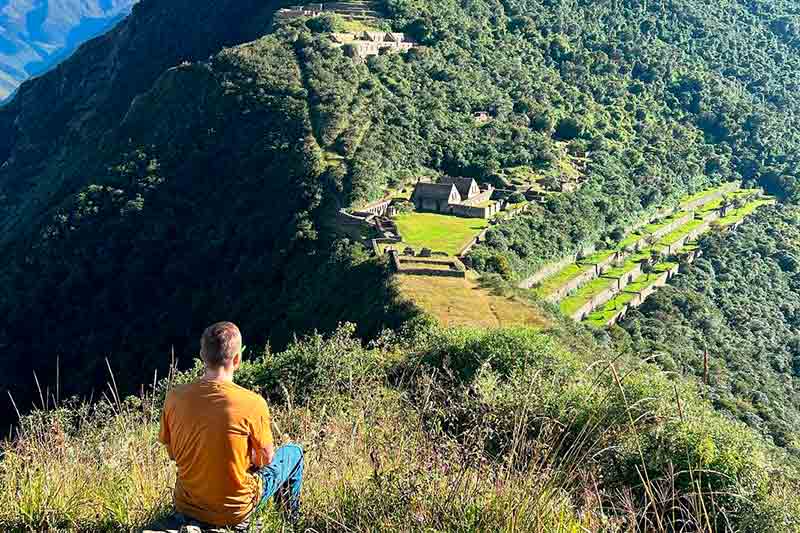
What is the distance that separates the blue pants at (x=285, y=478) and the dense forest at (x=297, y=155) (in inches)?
765

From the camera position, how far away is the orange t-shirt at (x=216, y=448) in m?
4.54

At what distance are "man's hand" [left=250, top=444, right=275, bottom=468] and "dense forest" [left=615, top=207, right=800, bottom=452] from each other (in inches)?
804

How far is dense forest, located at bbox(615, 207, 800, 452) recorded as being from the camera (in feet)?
93.2

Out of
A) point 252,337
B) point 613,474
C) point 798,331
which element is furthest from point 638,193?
point 613,474

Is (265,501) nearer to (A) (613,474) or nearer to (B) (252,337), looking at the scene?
(A) (613,474)

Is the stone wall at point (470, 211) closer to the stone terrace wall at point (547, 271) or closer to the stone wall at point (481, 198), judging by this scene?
the stone wall at point (481, 198)

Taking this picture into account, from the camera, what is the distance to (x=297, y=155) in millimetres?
40781

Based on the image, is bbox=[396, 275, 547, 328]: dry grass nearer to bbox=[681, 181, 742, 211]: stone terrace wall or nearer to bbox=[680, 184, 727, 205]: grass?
bbox=[681, 181, 742, 211]: stone terrace wall

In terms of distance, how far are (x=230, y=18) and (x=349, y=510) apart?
7856cm

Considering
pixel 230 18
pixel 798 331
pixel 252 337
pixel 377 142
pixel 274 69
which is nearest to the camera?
pixel 252 337

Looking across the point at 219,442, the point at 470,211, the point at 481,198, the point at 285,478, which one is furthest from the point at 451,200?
the point at 219,442

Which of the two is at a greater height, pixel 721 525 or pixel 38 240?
pixel 721 525

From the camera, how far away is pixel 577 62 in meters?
71.2

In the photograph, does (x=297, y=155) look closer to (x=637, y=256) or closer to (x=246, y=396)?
(x=637, y=256)
